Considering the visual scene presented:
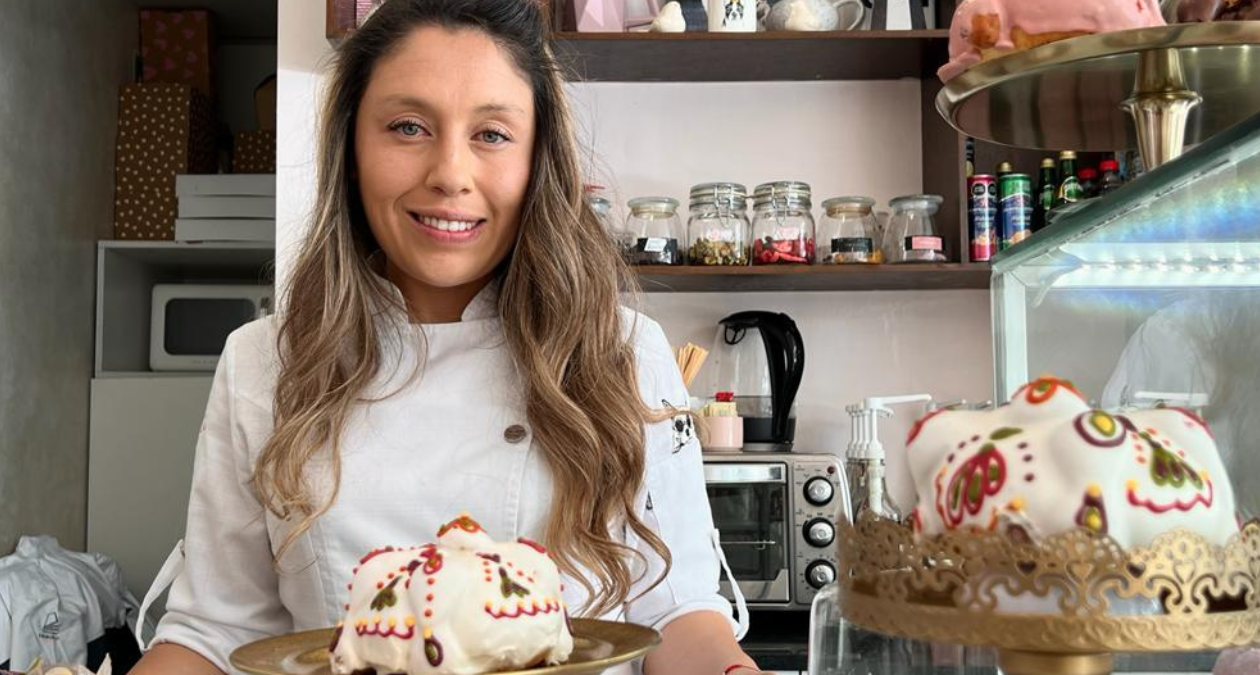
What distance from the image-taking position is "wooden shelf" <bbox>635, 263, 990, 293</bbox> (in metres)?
2.29

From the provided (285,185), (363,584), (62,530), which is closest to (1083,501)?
(363,584)

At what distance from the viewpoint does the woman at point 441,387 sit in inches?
43.2

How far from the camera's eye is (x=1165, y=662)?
0.81 meters

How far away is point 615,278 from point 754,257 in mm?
1100

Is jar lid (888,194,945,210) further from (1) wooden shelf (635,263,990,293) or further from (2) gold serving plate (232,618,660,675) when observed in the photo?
(2) gold serving plate (232,618,660,675)

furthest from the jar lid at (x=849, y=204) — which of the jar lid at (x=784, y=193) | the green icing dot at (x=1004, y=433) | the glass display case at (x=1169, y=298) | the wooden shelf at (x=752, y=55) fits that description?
the green icing dot at (x=1004, y=433)

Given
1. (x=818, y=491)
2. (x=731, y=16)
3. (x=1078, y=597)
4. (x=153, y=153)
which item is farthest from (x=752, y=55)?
(x=153, y=153)

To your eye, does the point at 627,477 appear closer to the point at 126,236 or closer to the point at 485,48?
the point at 485,48

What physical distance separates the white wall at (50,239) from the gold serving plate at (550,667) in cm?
278

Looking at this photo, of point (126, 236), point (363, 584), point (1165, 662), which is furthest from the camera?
point (126, 236)

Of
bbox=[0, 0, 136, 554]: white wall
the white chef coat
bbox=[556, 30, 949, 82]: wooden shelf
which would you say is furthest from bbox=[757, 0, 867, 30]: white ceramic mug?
bbox=[0, 0, 136, 554]: white wall

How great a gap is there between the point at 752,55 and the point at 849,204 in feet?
1.14

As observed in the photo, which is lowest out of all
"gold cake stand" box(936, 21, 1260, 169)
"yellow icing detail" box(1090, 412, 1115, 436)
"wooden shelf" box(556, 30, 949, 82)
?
"yellow icing detail" box(1090, 412, 1115, 436)

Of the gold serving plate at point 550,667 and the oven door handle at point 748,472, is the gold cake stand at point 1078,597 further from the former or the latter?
the oven door handle at point 748,472
